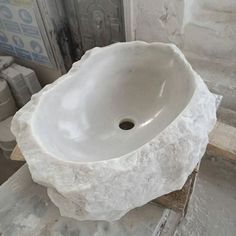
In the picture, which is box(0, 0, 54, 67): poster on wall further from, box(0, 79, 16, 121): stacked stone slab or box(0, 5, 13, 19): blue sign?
box(0, 79, 16, 121): stacked stone slab

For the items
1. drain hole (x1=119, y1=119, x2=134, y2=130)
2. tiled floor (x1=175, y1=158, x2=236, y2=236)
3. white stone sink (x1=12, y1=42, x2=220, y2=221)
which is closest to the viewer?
white stone sink (x1=12, y1=42, x2=220, y2=221)

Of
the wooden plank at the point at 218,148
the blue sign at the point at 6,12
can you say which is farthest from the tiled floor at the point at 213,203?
the blue sign at the point at 6,12

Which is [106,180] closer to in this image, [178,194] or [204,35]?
[178,194]

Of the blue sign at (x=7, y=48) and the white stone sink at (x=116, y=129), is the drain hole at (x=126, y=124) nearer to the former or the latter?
the white stone sink at (x=116, y=129)

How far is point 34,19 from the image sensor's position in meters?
1.32

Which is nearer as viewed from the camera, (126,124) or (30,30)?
(126,124)

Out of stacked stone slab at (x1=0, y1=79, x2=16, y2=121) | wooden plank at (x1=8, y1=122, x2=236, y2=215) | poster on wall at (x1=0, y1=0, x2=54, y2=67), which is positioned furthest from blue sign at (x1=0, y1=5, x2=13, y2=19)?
wooden plank at (x1=8, y1=122, x2=236, y2=215)

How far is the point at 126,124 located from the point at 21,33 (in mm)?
958

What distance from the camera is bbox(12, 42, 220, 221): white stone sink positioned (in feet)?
1.86

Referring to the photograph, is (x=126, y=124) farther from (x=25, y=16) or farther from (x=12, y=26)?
(x=12, y=26)

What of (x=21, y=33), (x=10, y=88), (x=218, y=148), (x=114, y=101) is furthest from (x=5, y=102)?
(x=218, y=148)

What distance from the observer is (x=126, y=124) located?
883 millimetres

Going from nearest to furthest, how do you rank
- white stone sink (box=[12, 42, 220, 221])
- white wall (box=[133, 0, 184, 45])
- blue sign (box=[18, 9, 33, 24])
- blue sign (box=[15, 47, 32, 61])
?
1. white stone sink (box=[12, 42, 220, 221])
2. white wall (box=[133, 0, 184, 45])
3. blue sign (box=[18, 9, 33, 24])
4. blue sign (box=[15, 47, 32, 61])

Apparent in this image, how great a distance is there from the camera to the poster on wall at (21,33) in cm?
133
